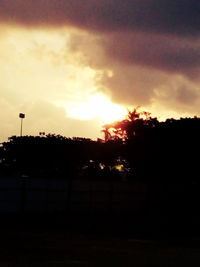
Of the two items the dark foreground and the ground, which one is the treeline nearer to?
the dark foreground

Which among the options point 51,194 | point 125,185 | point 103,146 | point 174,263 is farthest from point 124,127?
point 174,263

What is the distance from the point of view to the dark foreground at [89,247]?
18.8m

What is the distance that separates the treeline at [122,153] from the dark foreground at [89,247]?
22283 millimetres

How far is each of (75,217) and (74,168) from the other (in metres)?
34.4

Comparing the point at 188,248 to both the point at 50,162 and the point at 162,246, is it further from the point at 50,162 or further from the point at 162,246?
the point at 50,162

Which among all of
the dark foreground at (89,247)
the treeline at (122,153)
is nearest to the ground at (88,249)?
the dark foreground at (89,247)

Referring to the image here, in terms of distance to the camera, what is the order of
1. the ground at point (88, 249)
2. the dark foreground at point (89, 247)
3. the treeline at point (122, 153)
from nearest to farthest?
the ground at point (88, 249)
the dark foreground at point (89, 247)
the treeline at point (122, 153)

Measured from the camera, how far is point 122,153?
66.8 metres

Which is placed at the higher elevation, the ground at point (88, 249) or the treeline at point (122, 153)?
the treeline at point (122, 153)

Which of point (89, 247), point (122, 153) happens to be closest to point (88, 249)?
point (89, 247)

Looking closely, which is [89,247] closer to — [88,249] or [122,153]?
[88,249]

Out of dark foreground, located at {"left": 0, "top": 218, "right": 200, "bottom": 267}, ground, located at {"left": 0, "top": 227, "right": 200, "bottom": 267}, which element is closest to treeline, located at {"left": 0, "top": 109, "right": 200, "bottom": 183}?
dark foreground, located at {"left": 0, "top": 218, "right": 200, "bottom": 267}

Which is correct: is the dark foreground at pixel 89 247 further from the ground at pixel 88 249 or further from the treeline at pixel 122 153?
the treeline at pixel 122 153

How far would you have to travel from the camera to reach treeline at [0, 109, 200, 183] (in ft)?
185
